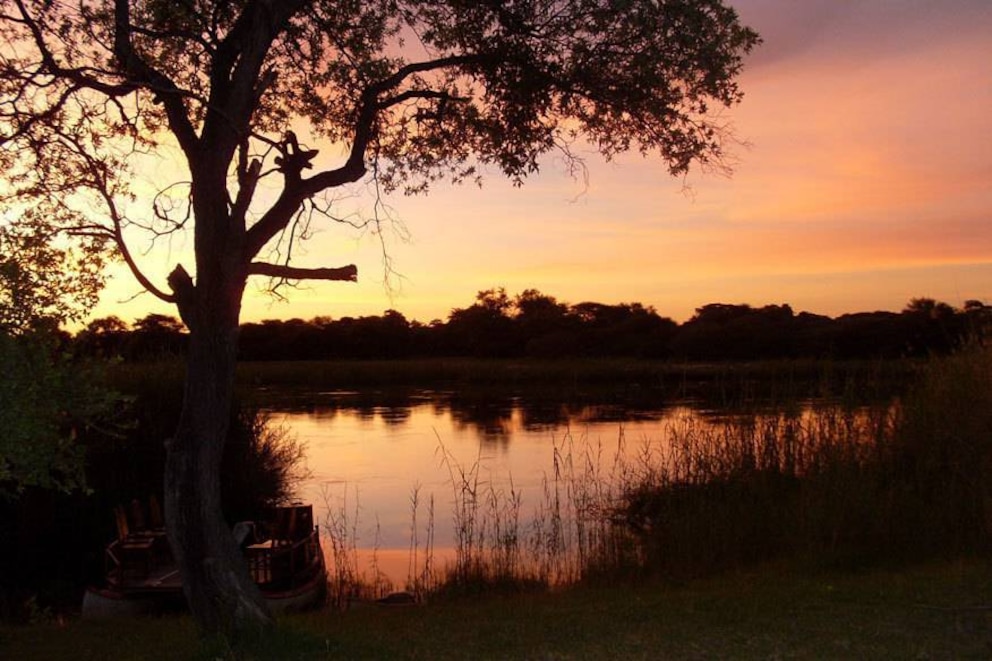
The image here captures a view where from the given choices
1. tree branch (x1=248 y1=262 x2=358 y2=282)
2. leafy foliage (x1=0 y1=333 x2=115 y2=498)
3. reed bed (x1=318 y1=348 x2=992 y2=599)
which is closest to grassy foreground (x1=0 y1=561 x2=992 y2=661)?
reed bed (x1=318 y1=348 x2=992 y2=599)

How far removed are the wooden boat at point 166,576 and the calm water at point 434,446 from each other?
198 cm

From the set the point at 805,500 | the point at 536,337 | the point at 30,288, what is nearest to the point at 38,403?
the point at 30,288

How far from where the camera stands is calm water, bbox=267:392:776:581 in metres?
19.3

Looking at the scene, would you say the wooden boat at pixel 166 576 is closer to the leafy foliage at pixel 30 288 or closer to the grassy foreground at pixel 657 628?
the grassy foreground at pixel 657 628

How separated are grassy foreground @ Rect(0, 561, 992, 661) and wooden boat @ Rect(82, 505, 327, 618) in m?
1.33

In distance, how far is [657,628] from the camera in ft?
24.3

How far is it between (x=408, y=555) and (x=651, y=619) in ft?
27.3

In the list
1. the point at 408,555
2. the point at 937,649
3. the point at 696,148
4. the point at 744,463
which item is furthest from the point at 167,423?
the point at 937,649

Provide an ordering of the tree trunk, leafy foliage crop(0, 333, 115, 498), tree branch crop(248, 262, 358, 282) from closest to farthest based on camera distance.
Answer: leafy foliage crop(0, 333, 115, 498), the tree trunk, tree branch crop(248, 262, 358, 282)

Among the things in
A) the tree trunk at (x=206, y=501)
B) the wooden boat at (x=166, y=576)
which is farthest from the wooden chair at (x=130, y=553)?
the tree trunk at (x=206, y=501)

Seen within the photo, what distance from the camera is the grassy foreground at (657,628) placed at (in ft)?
22.0

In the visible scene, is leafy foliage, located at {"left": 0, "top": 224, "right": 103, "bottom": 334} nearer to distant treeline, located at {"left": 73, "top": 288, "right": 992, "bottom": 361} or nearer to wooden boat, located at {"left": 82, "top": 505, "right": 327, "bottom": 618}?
wooden boat, located at {"left": 82, "top": 505, "right": 327, "bottom": 618}

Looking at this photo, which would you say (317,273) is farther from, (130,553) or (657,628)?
(130,553)

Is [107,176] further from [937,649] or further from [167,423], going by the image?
[167,423]
